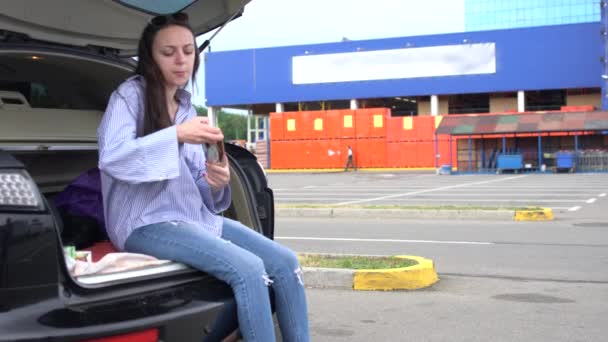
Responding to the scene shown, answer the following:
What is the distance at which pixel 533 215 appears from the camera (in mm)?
12438

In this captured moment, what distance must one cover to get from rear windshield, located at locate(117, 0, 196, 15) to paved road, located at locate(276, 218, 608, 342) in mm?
2302

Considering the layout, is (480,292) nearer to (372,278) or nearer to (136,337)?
(372,278)

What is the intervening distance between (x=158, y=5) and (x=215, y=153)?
0.90 m

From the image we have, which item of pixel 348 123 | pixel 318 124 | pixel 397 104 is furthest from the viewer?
pixel 397 104

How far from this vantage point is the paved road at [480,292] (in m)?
4.79

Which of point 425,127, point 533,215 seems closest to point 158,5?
point 533,215

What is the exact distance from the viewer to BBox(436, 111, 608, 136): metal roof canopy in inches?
1204

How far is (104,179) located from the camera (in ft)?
9.23

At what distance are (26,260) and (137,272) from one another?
473mm

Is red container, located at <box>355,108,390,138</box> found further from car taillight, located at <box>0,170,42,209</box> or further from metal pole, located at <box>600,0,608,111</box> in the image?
car taillight, located at <box>0,170,42,209</box>

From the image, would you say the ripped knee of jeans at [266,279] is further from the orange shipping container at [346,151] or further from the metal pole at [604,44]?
the orange shipping container at [346,151]

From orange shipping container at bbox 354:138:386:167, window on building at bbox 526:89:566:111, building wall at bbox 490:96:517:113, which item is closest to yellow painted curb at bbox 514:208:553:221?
orange shipping container at bbox 354:138:386:167

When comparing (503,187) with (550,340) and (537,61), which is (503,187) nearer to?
(550,340)

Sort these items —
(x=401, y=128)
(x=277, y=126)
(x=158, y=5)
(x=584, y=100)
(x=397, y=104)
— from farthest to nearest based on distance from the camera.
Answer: (x=397, y=104), (x=584, y=100), (x=277, y=126), (x=401, y=128), (x=158, y=5)
